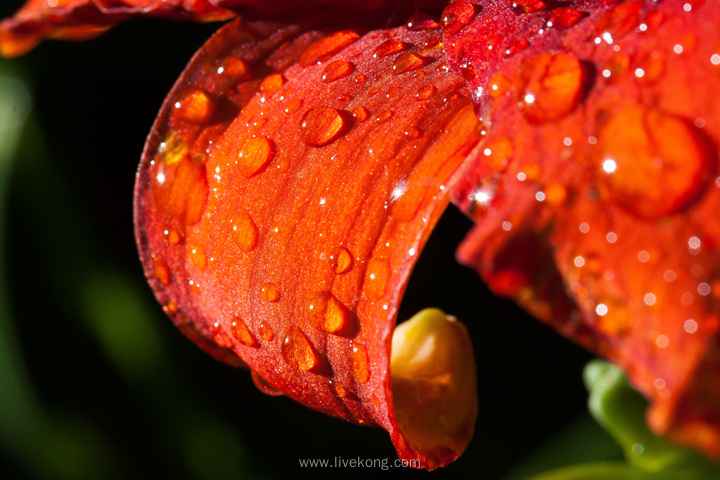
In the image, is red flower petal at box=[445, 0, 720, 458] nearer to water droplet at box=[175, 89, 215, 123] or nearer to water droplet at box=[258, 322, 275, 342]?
water droplet at box=[258, 322, 275, 342]

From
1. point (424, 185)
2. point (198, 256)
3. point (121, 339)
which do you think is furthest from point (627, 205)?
point (121, 339)

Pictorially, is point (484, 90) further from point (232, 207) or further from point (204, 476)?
point (204, 476)

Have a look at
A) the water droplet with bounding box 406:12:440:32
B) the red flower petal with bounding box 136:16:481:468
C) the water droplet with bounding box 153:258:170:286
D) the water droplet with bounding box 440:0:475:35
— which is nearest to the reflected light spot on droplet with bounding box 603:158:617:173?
the red flower petal with bounding box 136:16:481:468

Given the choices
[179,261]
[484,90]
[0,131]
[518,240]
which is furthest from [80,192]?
[518,240]

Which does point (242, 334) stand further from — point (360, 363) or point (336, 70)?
point (336, 70)

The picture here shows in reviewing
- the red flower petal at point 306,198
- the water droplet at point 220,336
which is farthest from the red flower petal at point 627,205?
the water droplet at point 220,336

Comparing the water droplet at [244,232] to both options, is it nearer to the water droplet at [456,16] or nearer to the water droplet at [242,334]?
the water droplet at [242,334]
